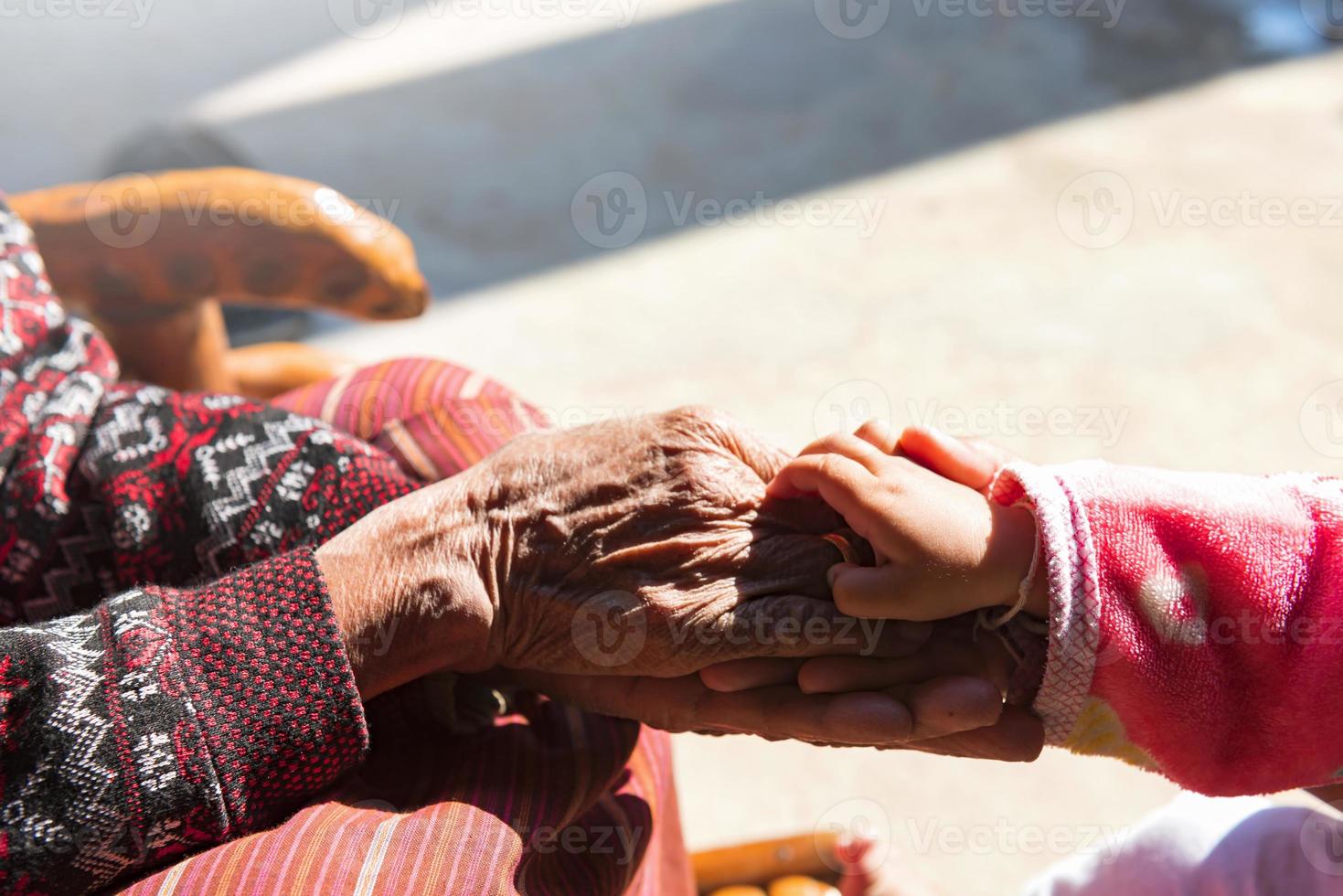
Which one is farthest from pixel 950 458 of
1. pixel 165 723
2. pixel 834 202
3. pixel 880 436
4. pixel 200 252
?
pixel 834 202

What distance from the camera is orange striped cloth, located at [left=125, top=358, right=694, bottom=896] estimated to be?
829mm

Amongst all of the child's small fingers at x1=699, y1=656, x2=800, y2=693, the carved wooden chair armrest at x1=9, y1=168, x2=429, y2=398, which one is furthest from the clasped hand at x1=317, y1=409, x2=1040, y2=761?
the carved wooden chair armrest at x1=9, y1=168, x2=429, y2=398

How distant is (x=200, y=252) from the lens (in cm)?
144

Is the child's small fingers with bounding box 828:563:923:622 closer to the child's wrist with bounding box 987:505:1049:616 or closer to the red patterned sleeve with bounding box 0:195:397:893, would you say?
the child's wrist with bounding box 987:505:1049:616

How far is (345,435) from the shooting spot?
1.17 metres

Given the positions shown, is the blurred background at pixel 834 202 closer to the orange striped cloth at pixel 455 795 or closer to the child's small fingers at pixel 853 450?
the orange striped cloth at pixel 455 795

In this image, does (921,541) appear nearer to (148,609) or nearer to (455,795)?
(455,795)

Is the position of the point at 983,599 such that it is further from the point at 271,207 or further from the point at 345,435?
the point at 271,207

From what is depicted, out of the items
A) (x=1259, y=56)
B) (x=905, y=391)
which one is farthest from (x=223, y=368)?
(x=1259, y=56)

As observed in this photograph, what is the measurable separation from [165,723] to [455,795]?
0.23 metres

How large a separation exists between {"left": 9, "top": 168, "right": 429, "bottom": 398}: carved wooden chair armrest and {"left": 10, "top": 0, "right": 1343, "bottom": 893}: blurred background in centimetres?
105

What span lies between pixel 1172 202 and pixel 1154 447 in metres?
1.19

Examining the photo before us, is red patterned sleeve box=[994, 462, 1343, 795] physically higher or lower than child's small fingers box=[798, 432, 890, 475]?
lower

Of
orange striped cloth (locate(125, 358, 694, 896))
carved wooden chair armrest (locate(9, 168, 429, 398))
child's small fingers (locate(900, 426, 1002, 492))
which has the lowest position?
orange striped cloth (locate(125, 358, 694, 896))
